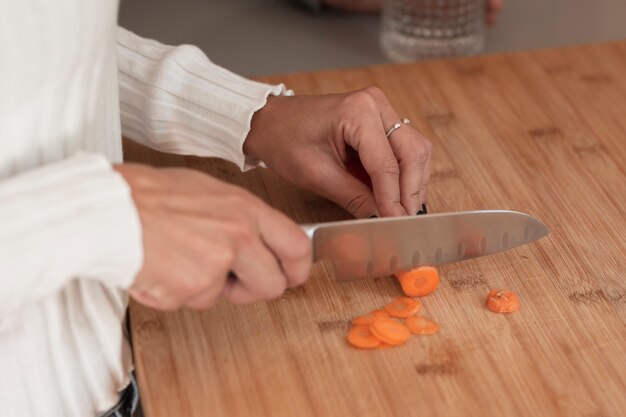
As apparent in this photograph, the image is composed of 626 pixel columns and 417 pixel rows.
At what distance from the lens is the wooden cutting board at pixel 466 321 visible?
34.9 inches

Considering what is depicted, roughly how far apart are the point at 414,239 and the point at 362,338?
114 mm

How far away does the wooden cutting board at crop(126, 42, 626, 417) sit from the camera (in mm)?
885

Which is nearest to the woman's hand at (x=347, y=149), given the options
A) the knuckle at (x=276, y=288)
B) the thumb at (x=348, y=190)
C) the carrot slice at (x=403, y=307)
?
the thumb at (x=348, y=190)

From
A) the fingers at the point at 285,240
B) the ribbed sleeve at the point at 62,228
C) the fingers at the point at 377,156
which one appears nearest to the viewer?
the ribbed sleeve at the point at 62,228

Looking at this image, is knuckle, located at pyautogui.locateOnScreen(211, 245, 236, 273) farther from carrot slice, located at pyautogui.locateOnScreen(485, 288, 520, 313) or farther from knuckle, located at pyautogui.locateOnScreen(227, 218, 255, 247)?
carrot slice, located at pyautogui.locateOnScreen(485, 288, 520, 313)

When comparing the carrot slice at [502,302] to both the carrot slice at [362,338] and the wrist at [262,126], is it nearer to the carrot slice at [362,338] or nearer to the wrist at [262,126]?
the carrot slice at [362,338]

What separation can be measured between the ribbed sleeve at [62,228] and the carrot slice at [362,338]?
0.26 m

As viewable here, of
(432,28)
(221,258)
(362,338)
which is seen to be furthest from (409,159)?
(432,28)

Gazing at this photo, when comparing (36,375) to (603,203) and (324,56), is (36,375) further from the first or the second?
(324,56)

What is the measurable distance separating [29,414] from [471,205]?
537 mm

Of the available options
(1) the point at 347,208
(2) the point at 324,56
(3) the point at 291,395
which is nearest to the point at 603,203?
(1) the point at 347,208

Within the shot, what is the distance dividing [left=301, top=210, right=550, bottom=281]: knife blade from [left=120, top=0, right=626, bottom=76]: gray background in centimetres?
94

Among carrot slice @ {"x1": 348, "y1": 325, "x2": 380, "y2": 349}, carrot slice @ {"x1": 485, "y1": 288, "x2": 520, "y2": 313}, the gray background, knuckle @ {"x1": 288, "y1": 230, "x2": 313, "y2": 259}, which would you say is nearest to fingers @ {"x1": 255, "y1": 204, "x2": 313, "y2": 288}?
knuckle @ {"x1": 288, "y1": 230, "x2": 313, "y2": 259}

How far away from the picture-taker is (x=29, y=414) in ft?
2.91
